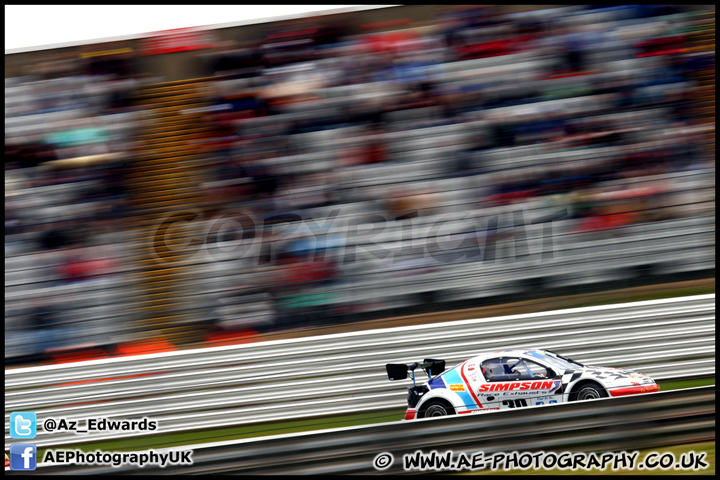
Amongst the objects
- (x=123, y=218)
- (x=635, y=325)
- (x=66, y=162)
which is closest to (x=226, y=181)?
(x=123, y=218)

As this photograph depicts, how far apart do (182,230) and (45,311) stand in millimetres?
1471

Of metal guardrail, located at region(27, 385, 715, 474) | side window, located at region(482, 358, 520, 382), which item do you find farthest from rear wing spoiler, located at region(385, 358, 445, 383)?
metal guardrail, located at region(27, 385, 715, 474)

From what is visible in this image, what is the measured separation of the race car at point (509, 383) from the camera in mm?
5552

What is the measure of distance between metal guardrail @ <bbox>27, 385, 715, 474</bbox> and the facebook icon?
0.52m

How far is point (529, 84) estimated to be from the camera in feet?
22.4

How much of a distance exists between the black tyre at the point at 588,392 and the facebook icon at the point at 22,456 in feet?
13.5

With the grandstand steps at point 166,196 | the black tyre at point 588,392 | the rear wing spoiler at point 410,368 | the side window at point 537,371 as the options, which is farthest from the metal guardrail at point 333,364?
the grandstand steps at point 166,196

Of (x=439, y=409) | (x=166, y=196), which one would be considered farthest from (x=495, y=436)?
(x=166, y=196)

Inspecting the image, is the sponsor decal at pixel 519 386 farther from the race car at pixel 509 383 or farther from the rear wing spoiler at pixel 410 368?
the rear wing spoiler at pixel 410 368

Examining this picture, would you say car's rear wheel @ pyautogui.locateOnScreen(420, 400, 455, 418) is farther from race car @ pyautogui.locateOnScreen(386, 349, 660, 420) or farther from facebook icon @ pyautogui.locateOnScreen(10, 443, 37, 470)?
facebook icon @ pyautogui.locateOnScreen(10, 443, 37, 470)

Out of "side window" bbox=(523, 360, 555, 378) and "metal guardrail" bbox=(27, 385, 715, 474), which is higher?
"side window" bbox=(523, 360, 555, 378)

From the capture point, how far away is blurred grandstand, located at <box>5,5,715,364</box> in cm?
649

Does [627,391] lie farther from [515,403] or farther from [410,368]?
[410,368]

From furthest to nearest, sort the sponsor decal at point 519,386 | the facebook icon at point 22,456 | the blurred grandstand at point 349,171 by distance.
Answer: the blurred grandstand at point 349,171
the sponsor decal at point 519,386
the facebook icon at point 22,456
